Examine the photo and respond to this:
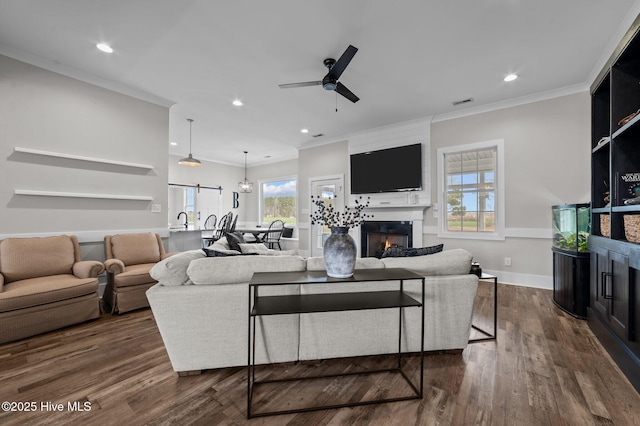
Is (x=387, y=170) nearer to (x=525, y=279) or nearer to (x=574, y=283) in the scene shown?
(x=525, y=279)

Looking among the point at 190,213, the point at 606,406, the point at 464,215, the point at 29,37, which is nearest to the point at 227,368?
the point at 606,406

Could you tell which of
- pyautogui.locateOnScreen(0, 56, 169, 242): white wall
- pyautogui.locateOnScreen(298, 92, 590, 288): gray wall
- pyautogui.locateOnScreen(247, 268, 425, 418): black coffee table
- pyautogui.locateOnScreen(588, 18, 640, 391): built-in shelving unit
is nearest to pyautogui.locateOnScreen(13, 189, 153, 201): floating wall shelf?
pyautogui.locateOnScreen(0, 56, 169, 242): white wall

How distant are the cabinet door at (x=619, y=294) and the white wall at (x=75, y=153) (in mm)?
5187

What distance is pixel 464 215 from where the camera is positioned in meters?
4.73

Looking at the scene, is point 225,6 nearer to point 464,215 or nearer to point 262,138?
point 262,138

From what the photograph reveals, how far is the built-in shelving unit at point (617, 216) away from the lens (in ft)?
6.15

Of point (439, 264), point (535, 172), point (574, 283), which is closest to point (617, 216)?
point (574, 283)

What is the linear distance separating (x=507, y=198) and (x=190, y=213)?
751cm

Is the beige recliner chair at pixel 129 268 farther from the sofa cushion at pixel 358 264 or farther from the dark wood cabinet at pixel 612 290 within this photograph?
the dark wood cabinet at pixel 612 290

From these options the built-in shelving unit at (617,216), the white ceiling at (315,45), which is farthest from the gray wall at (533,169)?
the built-in shelving unit at (617,216)

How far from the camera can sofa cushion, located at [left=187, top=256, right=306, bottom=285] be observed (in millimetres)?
1876

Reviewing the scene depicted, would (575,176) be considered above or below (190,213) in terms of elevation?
above

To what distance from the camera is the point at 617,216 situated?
7.44 ft

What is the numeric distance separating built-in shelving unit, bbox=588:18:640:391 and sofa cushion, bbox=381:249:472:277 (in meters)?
1.00
